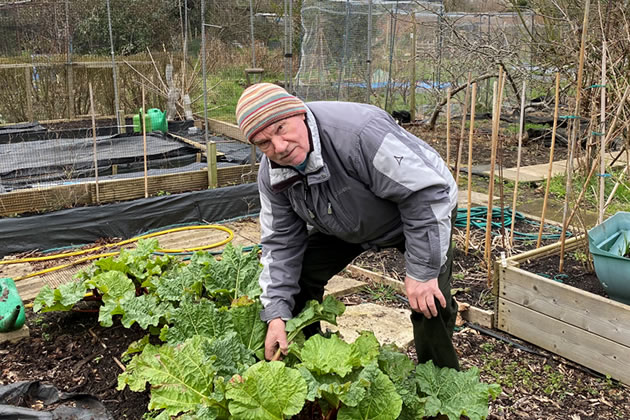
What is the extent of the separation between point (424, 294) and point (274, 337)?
27.5 inches

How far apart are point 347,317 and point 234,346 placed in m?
1.34

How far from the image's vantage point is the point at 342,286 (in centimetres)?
425

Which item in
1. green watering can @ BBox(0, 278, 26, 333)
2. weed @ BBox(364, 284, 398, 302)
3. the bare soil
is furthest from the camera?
weed @ BBox(364, 284, 398, 302)

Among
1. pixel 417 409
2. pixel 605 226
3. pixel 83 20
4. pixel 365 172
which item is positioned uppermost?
pixel 83 20

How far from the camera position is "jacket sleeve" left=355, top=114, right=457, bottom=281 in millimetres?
2191

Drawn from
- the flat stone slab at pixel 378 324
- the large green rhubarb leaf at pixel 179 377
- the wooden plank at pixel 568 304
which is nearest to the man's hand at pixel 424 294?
the large green rhubarb leaf at pixel 179 377

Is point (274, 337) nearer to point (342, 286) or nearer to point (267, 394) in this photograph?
point (267, 394)

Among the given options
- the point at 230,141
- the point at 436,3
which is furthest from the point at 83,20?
the point at 436,3

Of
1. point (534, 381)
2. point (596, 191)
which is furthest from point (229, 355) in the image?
point (596, 191)

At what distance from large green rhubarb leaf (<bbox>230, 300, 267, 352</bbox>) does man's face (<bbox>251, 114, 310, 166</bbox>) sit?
879 millimetres

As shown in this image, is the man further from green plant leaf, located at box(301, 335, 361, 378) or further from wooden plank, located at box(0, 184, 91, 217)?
wooden plank, located at box(0, 184, 91, 217)

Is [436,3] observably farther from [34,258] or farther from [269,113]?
[269,113]

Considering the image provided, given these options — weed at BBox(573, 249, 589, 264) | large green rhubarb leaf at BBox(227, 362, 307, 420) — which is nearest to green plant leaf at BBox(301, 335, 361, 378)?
large green rhubarb leaf at BBox(227, 362, 307, 420)

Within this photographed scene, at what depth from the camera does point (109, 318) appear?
3.30 m
